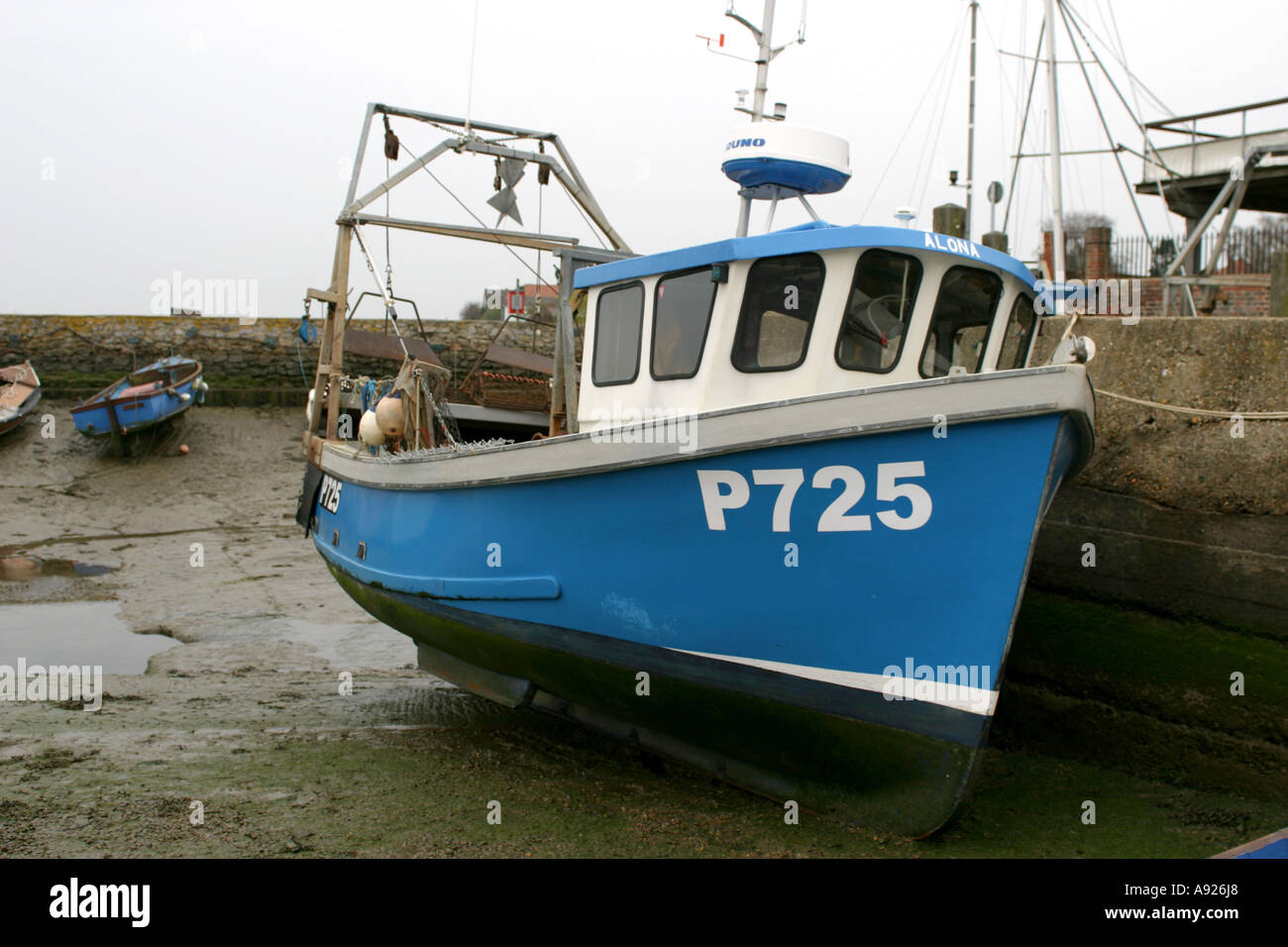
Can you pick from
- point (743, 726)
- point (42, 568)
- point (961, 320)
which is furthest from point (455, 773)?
point (42, 568)

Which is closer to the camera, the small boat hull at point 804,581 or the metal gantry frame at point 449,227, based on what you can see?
the small boat hull at point 804,581

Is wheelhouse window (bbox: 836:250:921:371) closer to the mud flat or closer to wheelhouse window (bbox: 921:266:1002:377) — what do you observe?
wheelhouse window (bbox: 921:266:1002:377)

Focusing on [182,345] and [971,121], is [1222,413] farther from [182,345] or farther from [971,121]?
[182,345]

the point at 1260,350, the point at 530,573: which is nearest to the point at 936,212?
the point at 1260,350

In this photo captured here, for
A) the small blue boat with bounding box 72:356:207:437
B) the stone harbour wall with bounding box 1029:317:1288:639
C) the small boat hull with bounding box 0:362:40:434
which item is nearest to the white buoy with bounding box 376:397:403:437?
the stone harbour wall with bounding box 1029:317:1288:639

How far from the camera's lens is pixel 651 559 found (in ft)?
15.3

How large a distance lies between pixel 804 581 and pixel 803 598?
3.1 inches

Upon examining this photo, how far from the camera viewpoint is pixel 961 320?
500 centimetres

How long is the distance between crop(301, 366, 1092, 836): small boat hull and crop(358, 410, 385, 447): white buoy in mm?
1755

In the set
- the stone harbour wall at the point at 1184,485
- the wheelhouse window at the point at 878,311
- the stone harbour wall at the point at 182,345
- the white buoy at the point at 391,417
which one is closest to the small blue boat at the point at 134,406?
the stone harbour wall at the point at 182,345

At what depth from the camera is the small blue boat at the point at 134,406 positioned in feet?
52.5

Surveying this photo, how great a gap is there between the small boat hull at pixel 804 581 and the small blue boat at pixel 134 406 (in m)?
12.8

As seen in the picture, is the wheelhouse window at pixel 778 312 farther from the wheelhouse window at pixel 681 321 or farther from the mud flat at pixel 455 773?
the mud flat at pixel 455 773
